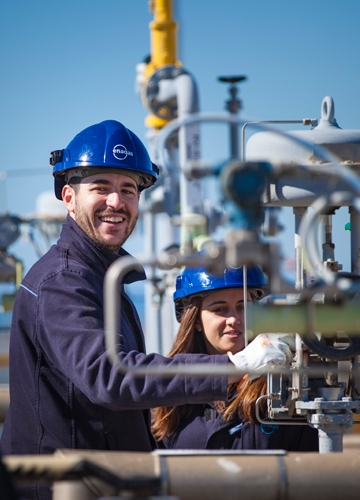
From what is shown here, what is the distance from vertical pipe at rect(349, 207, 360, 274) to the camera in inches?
84.7

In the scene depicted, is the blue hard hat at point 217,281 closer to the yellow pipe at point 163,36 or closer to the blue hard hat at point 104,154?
the blue hard hat at point 104,154

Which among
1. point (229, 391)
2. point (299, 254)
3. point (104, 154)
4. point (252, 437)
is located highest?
point (104, 154)

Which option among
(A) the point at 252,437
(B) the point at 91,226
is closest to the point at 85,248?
(B) the point at 91,226

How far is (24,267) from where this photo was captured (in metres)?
8.59

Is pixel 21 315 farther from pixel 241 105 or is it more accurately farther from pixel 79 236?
pixel 241 105

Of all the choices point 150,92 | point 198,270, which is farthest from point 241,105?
point 198,270

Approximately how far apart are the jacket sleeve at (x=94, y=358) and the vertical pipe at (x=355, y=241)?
52cm

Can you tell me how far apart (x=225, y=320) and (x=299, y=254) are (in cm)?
87

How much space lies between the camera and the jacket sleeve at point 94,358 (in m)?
1.99

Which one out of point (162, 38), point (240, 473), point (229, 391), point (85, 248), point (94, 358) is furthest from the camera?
point (162, 38)

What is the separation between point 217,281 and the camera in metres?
2.89

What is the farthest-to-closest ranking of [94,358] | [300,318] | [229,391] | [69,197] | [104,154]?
[229,391], [69,197], [104,154], [94,358], [300,318]

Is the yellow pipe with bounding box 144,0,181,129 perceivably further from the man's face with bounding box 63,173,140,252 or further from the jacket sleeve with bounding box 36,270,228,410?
the jacket sleeve with bounding box 36,270,228,410

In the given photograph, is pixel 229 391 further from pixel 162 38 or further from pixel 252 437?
pixel 162 38
